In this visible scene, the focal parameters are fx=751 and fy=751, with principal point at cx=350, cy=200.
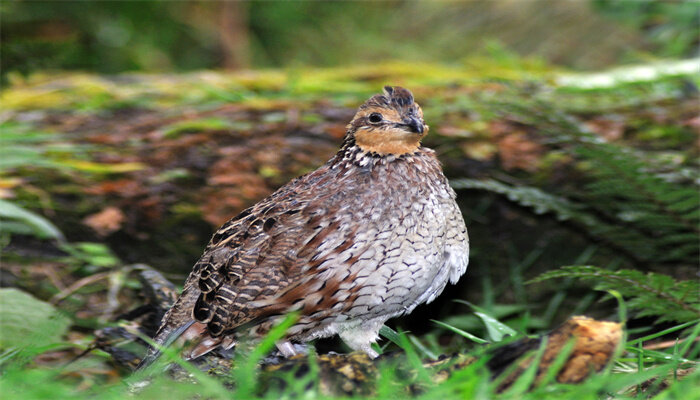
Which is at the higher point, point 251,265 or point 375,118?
point 375,118

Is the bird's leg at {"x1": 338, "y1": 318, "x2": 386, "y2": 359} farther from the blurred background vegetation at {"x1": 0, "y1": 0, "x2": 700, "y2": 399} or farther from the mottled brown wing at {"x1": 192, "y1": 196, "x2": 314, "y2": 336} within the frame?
the mottled brown wing at {"x1": 192, "y1": 196, "x2": 314, "y2": 336}

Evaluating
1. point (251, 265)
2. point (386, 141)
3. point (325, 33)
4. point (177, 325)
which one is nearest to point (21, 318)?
point (177, 325)

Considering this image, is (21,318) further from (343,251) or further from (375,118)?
(375,118)

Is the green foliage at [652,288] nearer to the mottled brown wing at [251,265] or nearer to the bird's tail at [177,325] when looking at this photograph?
the mottled brown wing at [251,265]

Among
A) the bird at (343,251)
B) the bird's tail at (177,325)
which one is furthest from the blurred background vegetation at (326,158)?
the bird at (343,251)

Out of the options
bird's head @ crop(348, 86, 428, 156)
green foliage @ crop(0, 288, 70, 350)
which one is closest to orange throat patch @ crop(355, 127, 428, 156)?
bird's head @ crop(348, 86, 428, 156)

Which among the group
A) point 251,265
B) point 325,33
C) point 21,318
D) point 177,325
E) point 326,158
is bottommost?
point 21,318
